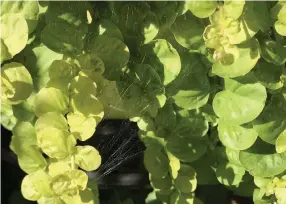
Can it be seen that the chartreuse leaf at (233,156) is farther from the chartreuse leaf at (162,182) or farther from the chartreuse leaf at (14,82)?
the chartreuse leaf at (14,82)

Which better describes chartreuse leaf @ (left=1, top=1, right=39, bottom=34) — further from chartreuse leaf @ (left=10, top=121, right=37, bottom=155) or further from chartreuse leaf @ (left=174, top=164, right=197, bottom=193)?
chartreuse leaf @ (left=174, top=164, right=197, bottom=193)

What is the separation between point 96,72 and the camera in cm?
78

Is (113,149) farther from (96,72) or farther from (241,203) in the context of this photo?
(241,203)

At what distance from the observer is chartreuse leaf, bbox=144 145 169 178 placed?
1.00 meters

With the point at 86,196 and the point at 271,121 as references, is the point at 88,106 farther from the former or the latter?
the point at 271,121

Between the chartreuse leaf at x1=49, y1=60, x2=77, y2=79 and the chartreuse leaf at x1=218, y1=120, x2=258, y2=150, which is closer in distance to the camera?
the chartreuse leaf at x1=49, y1=60, x2=77, y2=79

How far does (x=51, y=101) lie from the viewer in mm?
765

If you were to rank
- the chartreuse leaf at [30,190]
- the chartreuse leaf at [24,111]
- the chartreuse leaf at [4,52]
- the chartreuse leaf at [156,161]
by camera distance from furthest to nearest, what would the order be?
1. the chartreuse leaf at [156,161]
2. the chartreuse leaf at [24,111]
3. the chartreuse leaf at [30,190]
4. the chartreuse leaf at [4,52]

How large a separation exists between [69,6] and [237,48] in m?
0.24

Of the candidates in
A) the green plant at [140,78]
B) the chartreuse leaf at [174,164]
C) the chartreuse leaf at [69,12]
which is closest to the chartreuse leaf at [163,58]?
the green plant at [140,78]

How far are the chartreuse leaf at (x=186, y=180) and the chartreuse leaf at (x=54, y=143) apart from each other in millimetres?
324

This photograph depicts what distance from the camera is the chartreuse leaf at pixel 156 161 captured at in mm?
1003

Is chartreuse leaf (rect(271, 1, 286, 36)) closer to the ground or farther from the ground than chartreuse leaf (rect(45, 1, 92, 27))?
closer to the ground

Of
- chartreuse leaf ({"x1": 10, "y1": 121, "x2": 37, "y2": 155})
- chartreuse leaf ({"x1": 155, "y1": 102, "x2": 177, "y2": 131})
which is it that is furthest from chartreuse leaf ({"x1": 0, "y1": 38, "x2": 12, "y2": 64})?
chartreuse leaf ({"x1": 155, "y1": 102, "x2": 177, "y2": 131})
